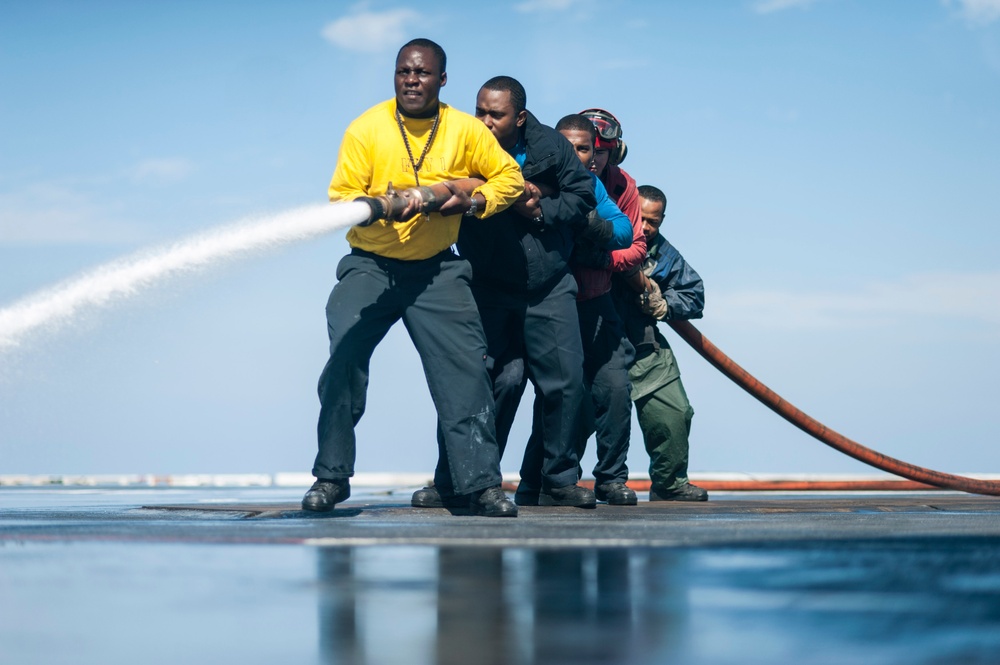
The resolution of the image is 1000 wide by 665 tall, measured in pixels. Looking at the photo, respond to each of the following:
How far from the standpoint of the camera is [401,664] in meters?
2.31

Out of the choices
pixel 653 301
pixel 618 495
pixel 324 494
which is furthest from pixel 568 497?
pixel 653 301

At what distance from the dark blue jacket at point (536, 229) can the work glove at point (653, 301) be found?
1788mm

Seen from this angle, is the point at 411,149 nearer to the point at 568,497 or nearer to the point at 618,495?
the point at 568,497

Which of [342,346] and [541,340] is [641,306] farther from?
[342,346]

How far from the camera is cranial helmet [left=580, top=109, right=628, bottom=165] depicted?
7766 millimetres

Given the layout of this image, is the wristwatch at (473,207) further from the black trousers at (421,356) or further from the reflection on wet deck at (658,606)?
the reflection on wet deck at (658,606)

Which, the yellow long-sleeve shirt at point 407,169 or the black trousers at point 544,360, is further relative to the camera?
the black trousers at point 544,360

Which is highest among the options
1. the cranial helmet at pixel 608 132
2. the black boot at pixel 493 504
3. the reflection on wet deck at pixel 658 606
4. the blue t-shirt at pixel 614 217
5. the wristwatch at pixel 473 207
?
the cranial helmet at pixel 608 132

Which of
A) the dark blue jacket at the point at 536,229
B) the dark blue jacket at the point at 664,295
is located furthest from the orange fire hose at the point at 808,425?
the dark blue jacket at the point at 536,229

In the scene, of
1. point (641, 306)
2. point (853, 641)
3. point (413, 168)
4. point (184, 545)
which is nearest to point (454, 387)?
point (413, 168)

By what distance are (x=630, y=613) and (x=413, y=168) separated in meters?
3.42

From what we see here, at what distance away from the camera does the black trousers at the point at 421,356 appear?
235 inches

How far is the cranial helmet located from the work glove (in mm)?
925

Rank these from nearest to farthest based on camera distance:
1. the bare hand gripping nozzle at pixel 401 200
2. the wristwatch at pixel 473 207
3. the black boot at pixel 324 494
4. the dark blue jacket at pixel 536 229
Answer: the bare hand gripping nozzle at pixel 401 200
the wristwatch at pixel 473 207
the black boot at pixel 324 494
the dark blue jacket at pixel 536 229
